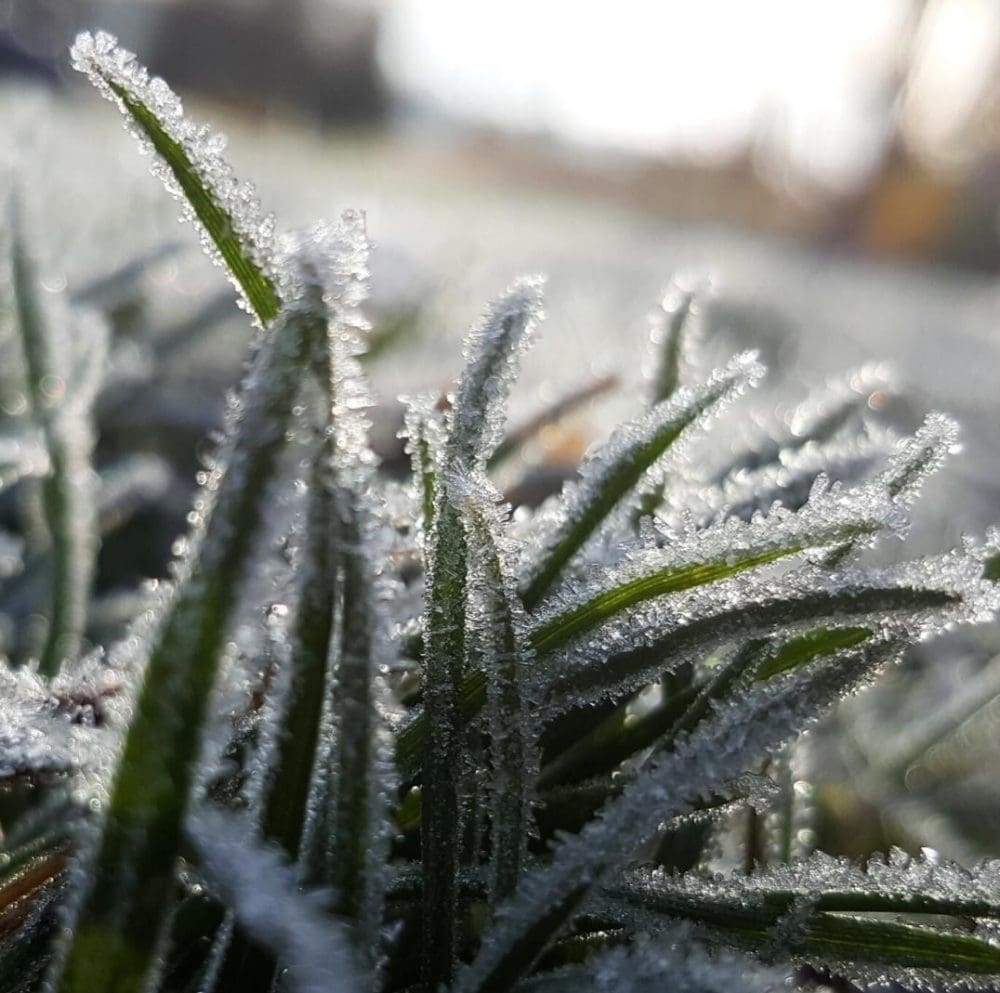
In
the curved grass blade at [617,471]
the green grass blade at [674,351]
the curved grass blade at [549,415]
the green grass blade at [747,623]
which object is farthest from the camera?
the curved grass blade at [549,415]

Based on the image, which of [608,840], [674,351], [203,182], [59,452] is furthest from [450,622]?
[59,452]

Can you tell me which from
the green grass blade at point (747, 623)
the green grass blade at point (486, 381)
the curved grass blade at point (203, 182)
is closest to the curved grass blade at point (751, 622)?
the green grass blade at point (747, 623)

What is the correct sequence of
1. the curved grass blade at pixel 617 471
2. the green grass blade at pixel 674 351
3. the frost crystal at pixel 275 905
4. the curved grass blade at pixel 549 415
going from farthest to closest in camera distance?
1. the curved grass blade at pixel 549 415
2. the green grass blade at pixel 674 351
3. the curved grass blade at pixel 617 471
4. the frost crystal at pixel 275 905

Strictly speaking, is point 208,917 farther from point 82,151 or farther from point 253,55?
point 253,55

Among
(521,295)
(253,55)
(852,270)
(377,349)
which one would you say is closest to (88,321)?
(377,349)

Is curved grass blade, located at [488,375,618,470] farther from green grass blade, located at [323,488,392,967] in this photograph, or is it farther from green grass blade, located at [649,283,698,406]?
green grass blade, located at [323,488,392,967]

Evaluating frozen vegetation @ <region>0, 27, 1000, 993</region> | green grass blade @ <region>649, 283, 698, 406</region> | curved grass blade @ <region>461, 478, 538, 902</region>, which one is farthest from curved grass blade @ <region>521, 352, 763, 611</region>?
green grass blade @ <region>649, 283, 698, 406</region>

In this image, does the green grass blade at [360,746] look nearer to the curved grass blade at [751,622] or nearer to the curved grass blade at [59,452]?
the curved grass blade at [751,622]
